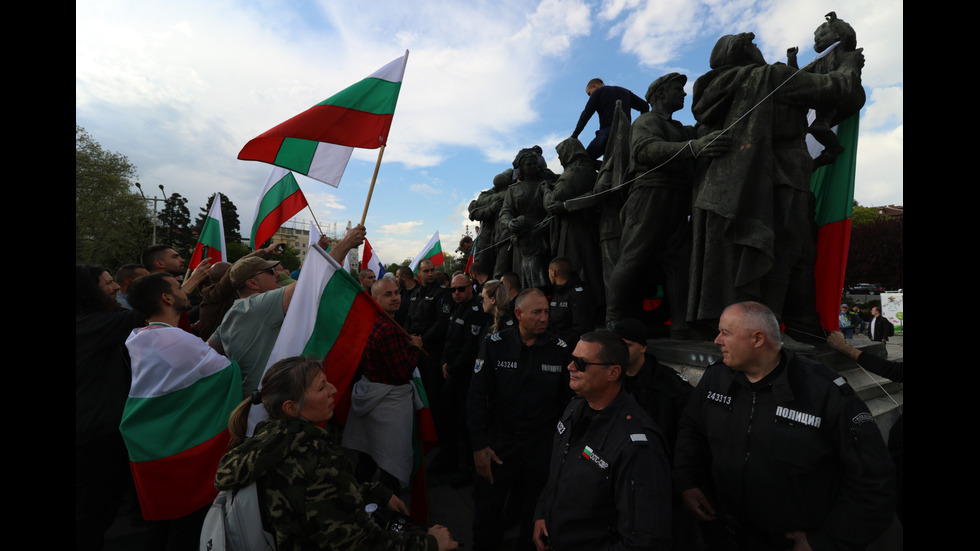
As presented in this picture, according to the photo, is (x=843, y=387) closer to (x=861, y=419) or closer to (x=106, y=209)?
(x=861, y=419)

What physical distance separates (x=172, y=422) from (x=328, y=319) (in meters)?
1.00

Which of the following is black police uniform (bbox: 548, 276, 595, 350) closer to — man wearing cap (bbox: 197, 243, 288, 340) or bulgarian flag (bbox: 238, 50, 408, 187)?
bulgarian flag (bbox: 238, 50, 408, 187)

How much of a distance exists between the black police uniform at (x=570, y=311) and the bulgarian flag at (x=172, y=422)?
123 inches

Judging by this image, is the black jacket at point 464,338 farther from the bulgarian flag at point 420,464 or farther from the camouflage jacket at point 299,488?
the camouflage jacket at point 299,488

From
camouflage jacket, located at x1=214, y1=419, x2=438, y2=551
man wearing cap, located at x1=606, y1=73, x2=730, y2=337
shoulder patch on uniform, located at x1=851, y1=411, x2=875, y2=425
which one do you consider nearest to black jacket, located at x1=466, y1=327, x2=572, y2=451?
camouflage jacket, located at x1=214, y1=419, x2=438, y2=551

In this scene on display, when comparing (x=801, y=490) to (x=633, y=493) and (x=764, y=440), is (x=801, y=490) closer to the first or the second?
(x=764, y=440)

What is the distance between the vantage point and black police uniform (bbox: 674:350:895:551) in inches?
74.4

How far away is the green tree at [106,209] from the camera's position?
26.4m

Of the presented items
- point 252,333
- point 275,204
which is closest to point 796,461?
point 252,333

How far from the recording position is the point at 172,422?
254 cm

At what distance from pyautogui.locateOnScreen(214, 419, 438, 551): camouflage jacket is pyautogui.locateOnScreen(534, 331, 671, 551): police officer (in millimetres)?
829

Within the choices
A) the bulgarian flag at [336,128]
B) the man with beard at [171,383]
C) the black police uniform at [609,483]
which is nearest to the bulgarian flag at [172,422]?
the man with beard at [171,383]

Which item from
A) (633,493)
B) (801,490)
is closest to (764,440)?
(801,490)

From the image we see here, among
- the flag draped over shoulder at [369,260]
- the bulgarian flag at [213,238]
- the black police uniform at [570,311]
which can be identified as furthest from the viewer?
the flag draped over shoulder at [369,260]
